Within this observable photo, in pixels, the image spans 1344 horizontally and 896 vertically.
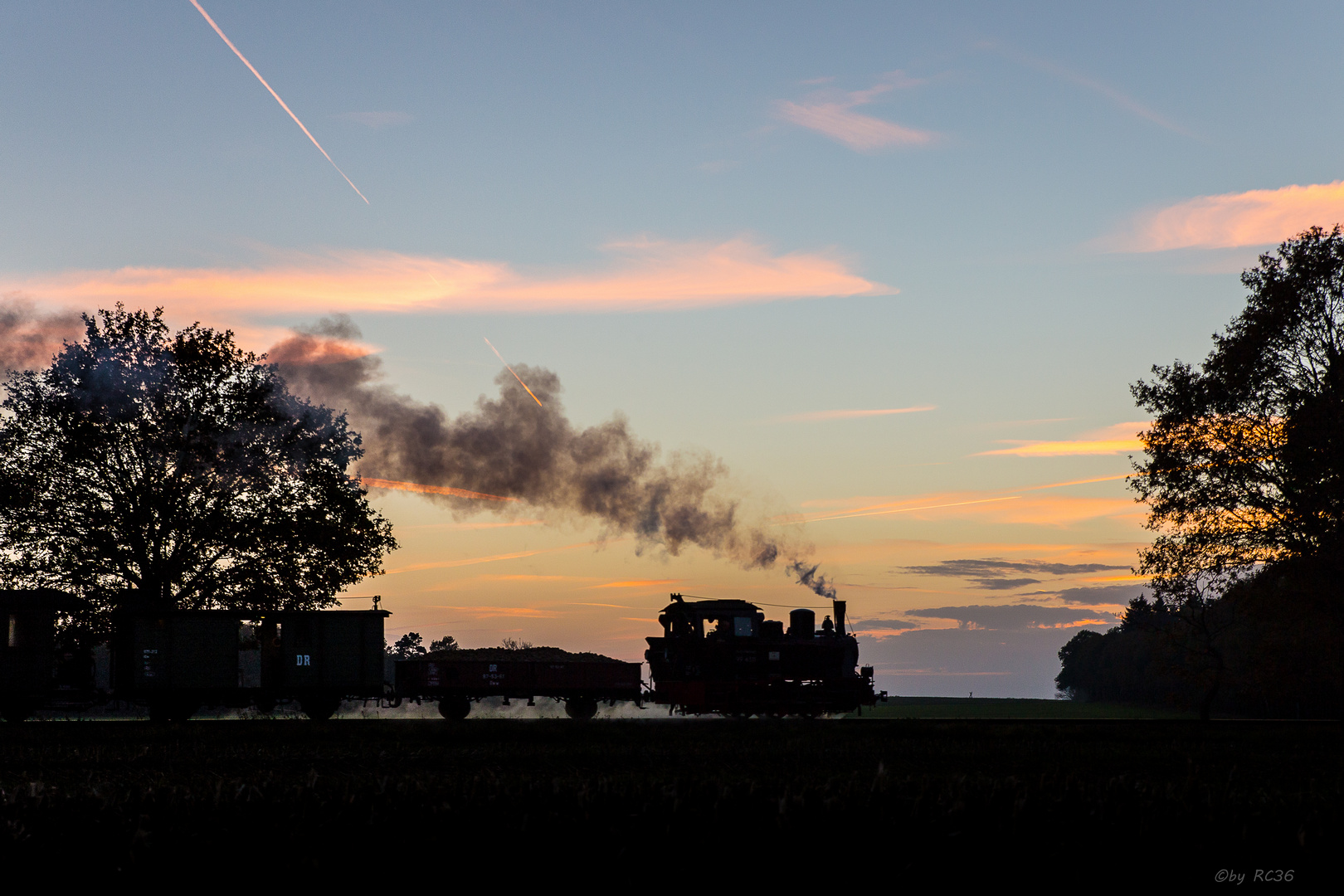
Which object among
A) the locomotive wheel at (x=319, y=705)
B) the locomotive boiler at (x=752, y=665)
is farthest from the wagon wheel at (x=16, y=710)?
the locomotive boiler at (x=752, y=665)

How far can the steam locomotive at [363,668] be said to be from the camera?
34.2 metres

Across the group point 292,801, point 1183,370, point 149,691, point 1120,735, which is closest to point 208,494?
point 149,691

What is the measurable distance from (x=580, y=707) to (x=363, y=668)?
28.3ft

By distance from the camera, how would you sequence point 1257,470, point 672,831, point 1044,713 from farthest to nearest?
1. point 1044,713
2. point 1257,470
3. point 672,831

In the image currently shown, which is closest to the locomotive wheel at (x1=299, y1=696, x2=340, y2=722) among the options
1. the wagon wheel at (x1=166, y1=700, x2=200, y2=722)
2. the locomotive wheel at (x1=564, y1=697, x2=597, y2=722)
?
the wagon wheel at (x1=166, y1=700, x2=200, y2=722)

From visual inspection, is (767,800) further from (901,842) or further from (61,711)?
(61,711)

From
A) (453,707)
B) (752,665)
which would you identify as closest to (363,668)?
(453,707)

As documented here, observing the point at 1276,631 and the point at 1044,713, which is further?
the point at 1044,713

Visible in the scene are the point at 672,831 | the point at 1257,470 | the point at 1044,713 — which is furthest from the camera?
the point at 1044,713

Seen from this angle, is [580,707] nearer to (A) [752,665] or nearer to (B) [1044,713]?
(A) [752,665]

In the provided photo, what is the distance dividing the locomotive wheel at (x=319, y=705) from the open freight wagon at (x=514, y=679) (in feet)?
8.32

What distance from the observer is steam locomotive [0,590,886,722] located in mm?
34156

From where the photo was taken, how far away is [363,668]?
119ft

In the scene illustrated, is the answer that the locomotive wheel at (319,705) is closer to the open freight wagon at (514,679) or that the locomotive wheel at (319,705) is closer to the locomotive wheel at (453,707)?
the open freight wagon at (514,679)
